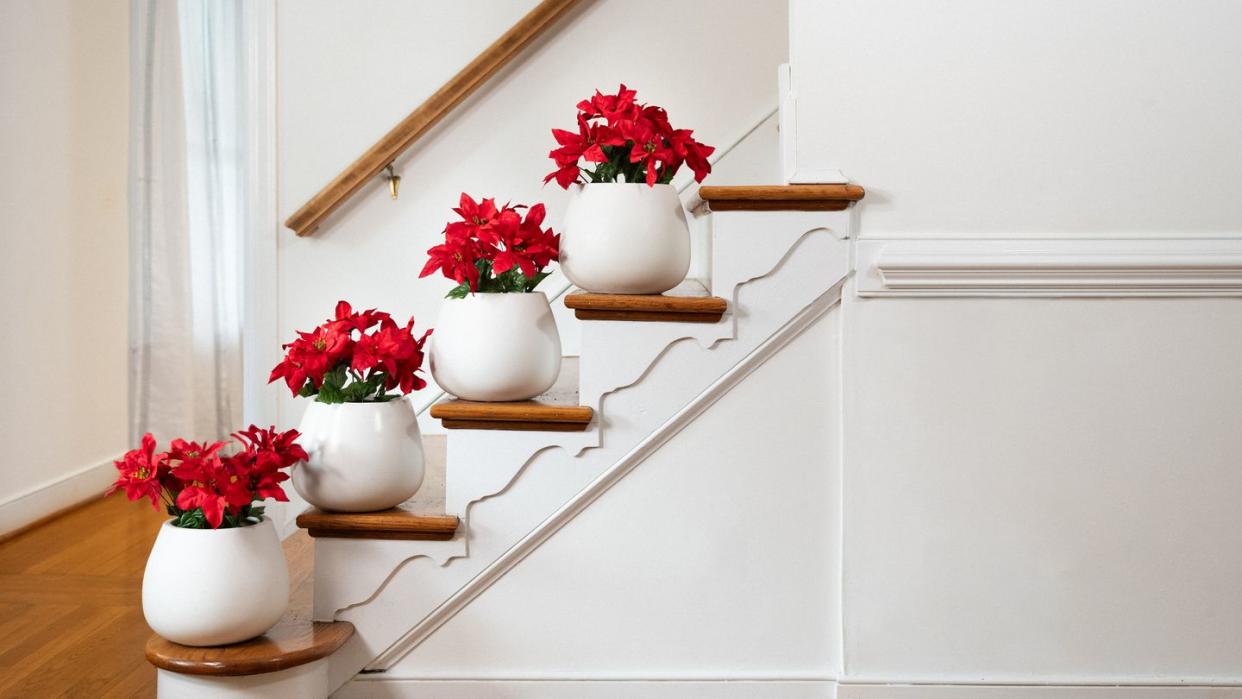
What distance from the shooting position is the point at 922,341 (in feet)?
6.04

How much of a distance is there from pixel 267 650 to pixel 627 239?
2.97 ft

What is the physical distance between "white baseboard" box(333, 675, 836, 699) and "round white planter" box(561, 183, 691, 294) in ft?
2.33

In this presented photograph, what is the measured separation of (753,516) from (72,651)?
1.43 m

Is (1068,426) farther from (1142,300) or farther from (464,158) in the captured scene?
(464,158)

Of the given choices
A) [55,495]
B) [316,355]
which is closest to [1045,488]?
[316,355]

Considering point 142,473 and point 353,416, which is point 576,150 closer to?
point 353,416

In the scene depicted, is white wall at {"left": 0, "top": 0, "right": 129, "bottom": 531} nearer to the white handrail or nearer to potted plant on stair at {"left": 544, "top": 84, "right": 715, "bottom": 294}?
the white handrail

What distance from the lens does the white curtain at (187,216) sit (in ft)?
12.8

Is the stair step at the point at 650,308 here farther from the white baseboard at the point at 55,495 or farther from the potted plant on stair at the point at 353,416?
the white baseboard at the point at 55,495

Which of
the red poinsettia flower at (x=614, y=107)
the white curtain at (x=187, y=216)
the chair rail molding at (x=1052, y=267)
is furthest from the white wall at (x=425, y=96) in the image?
the chair rail molding at (x=1052, y=267)

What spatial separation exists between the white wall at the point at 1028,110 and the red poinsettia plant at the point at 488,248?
51 centimetres

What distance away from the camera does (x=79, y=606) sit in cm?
244

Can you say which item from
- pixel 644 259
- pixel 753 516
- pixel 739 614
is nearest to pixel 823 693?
pixel 739 614

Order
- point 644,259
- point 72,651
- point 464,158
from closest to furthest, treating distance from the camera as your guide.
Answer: point 644,259 → point 72,651 → point 464,158
